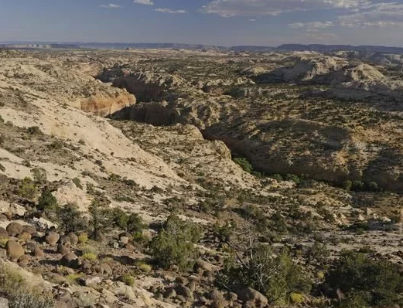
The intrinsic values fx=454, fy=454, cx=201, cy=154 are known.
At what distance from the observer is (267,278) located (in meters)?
13.9

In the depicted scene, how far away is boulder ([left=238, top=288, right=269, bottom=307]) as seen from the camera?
42.6 feet

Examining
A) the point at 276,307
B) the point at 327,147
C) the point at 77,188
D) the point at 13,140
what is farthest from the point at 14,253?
the point at 327,147

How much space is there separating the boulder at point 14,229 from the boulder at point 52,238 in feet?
2.90

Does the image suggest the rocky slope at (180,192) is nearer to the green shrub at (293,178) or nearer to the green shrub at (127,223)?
the green shrub at (127,223)

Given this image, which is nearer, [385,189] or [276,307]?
[276,307]

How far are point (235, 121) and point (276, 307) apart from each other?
50250 millimetres

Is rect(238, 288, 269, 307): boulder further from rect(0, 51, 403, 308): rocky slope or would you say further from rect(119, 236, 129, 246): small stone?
rect(119, 236, 129, 246): small stone

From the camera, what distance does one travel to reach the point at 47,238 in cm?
1398

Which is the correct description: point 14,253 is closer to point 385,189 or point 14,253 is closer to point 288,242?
point 288,242

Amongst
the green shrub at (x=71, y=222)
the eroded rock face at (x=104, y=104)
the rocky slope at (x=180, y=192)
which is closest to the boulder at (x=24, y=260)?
the rocky slope at (x=180, y=192)

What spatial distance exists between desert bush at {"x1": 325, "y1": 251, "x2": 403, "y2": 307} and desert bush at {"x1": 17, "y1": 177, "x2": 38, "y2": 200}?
12.4m

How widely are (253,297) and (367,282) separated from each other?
5395 mm

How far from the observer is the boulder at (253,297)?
13.0 m

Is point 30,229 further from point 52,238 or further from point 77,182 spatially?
point 77,182
